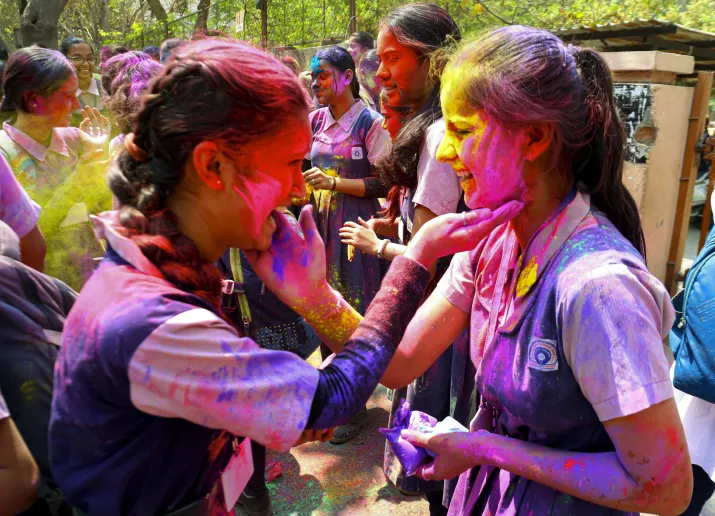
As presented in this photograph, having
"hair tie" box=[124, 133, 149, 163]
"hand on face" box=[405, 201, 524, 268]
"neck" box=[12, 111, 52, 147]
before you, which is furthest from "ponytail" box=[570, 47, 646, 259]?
"neck" box=[12, 111, 52, 147]

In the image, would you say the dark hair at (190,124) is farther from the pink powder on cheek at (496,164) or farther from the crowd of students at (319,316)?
the pink powder on cheek at (496,164)

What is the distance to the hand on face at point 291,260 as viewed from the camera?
59.2 inches

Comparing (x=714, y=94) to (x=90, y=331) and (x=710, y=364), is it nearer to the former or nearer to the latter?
(x=710, y=364)

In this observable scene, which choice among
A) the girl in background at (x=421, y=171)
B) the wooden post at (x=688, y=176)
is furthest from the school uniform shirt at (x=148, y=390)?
the wooden post at (x=688, y=176)

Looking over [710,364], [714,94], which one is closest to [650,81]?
[710,364]

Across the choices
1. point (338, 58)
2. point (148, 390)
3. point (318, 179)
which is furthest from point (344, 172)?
point (148, 390)

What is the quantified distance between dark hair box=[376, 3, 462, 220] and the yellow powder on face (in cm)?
120

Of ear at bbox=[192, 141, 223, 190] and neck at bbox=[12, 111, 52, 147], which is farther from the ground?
ear at bbox=[192, 141, 223, 190]

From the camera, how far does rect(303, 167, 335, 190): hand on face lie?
379 cm

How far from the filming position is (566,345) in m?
1.25

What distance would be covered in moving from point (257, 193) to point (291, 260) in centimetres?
29

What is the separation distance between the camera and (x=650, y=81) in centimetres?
464

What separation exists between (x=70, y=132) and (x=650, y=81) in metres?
4.51

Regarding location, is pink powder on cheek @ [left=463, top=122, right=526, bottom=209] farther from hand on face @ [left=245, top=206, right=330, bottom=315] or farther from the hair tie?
the hair tie
